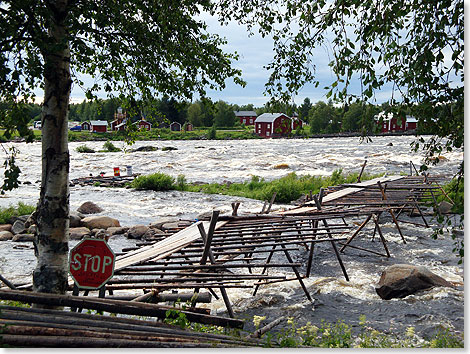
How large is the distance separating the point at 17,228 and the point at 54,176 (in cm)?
969

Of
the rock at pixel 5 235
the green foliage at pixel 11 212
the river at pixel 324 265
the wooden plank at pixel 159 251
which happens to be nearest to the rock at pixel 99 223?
the river at pixel 324 265

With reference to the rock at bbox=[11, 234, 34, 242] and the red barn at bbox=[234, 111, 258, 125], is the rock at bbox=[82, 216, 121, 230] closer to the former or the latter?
the rock at bbox=[11, 234, 34, 242]

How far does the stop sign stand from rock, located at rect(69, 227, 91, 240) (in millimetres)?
→ 8739

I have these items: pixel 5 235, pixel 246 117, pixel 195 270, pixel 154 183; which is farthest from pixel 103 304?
pixel 246 117

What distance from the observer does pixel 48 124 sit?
15.8 feet

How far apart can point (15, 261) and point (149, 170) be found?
21.8 metres

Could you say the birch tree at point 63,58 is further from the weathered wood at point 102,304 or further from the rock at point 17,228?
the rock at point 17,228

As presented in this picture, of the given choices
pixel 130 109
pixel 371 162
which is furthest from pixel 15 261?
pixel 371 162

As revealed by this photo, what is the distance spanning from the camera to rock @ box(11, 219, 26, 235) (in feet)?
43.7

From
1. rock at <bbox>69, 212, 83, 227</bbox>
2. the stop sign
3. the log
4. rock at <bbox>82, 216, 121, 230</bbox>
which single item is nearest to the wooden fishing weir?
the log

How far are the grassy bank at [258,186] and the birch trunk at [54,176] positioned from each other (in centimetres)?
1540

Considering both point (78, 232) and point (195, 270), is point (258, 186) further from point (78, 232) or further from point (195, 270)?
point (195, 270)

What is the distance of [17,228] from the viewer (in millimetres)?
13422

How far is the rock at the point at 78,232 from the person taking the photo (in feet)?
42.7
